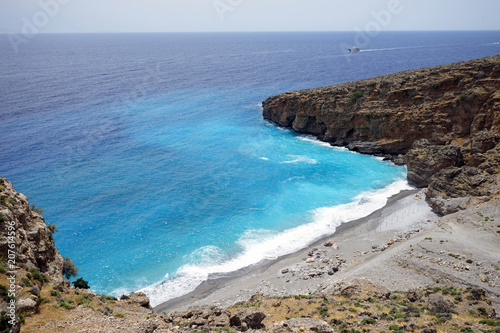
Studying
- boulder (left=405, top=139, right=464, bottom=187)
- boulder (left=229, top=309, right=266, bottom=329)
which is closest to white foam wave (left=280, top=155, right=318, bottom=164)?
boulder (left=405, top=139, right=464, bottom=187)

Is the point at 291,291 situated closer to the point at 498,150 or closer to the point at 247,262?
the point at 247,262

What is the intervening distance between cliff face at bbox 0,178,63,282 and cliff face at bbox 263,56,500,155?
57848 millimetres

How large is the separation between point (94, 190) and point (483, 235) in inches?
2013

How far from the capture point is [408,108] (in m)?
65.6

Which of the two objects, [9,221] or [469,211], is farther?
[469,211]

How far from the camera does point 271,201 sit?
169ft

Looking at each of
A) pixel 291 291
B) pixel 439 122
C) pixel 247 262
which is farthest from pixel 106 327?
pixel 439 122

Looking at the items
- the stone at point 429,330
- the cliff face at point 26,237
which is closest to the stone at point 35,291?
the cliff face at point 26,237

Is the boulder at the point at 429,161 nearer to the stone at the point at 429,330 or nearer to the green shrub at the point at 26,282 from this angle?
the stone at the point at 429,330

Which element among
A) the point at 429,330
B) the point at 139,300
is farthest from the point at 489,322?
the point at 139,300

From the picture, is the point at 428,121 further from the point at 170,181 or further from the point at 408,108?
the point at 170,181

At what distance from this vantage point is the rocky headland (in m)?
20.3

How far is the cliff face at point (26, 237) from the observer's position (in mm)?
20875

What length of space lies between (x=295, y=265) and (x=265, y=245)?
5468 mm
